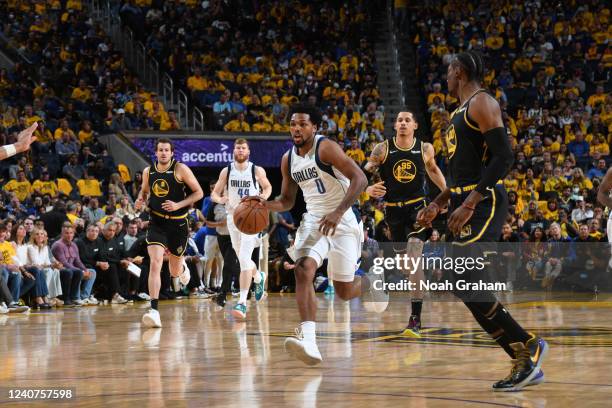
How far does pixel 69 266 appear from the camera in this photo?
14.4m

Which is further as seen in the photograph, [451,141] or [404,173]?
[404,173]

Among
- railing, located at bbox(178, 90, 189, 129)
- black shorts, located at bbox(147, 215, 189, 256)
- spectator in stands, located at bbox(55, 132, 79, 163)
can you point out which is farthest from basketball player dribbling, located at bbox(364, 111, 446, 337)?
railing, located at bbox(178, 90, 189, 129)

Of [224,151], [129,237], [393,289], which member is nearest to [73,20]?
[224,151]

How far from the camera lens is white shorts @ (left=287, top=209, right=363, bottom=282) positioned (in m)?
7.15

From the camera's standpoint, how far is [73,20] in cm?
2506

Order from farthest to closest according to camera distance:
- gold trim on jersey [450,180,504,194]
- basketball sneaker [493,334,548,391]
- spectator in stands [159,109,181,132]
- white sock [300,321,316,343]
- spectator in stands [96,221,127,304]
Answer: spectator in stands [159,109,181,132]
spectator in stands [96,221,127,304]
white sock [300,321,316,343]
gold trim on jersey [450,180,504,194]
basketball sneaker [493,334,548,391]

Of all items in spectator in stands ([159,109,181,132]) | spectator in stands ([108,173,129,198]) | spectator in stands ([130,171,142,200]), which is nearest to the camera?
spectator in stands ([108,173,129,198])

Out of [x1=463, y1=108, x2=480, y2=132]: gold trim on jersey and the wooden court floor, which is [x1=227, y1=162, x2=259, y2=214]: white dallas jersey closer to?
the wooden court floor

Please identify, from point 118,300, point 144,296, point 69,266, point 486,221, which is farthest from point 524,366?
point 144,296

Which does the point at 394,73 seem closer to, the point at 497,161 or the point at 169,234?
the point at 169,234

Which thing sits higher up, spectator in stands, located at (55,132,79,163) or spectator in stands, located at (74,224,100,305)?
spectator in stands, located at (55,132,79,163)

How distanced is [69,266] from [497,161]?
390 inches

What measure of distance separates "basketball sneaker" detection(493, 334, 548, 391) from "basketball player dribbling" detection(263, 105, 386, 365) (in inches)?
64.3

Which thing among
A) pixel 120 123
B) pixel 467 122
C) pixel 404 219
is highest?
pixel 120 123
